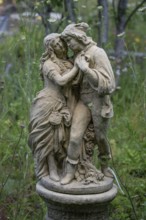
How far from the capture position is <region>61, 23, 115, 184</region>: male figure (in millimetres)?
4238

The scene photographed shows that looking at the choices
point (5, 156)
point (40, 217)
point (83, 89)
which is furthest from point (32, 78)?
point (83, 89)

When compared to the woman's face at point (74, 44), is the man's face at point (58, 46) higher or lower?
lower

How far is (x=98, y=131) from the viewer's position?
4402mm

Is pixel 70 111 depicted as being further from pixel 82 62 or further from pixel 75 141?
pixel 82 62


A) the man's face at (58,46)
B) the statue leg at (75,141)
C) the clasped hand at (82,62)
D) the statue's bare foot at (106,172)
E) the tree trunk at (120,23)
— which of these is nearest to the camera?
the clasped hand at (82,62)

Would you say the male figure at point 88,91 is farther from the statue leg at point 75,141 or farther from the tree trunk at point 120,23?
the tree trunk at point 120,23

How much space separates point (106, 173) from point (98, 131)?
381mm

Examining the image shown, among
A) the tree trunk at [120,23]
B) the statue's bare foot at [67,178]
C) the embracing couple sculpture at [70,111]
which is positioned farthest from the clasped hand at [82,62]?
the tree trunk at [120,23]

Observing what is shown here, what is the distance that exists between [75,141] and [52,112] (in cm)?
27

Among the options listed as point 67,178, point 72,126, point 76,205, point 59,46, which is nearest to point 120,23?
point 59,46

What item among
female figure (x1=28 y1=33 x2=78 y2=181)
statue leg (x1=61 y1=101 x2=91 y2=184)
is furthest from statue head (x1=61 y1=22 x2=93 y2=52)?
statue leg (x1=61 y1=101 x2=91 y2=184)

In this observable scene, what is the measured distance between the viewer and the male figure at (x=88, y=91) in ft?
13.9

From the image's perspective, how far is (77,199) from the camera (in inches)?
167

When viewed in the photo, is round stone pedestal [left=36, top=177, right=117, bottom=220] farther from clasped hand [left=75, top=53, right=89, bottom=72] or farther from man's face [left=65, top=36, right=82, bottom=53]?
man's face [left=65, top=36, right=82, bottom=53]
